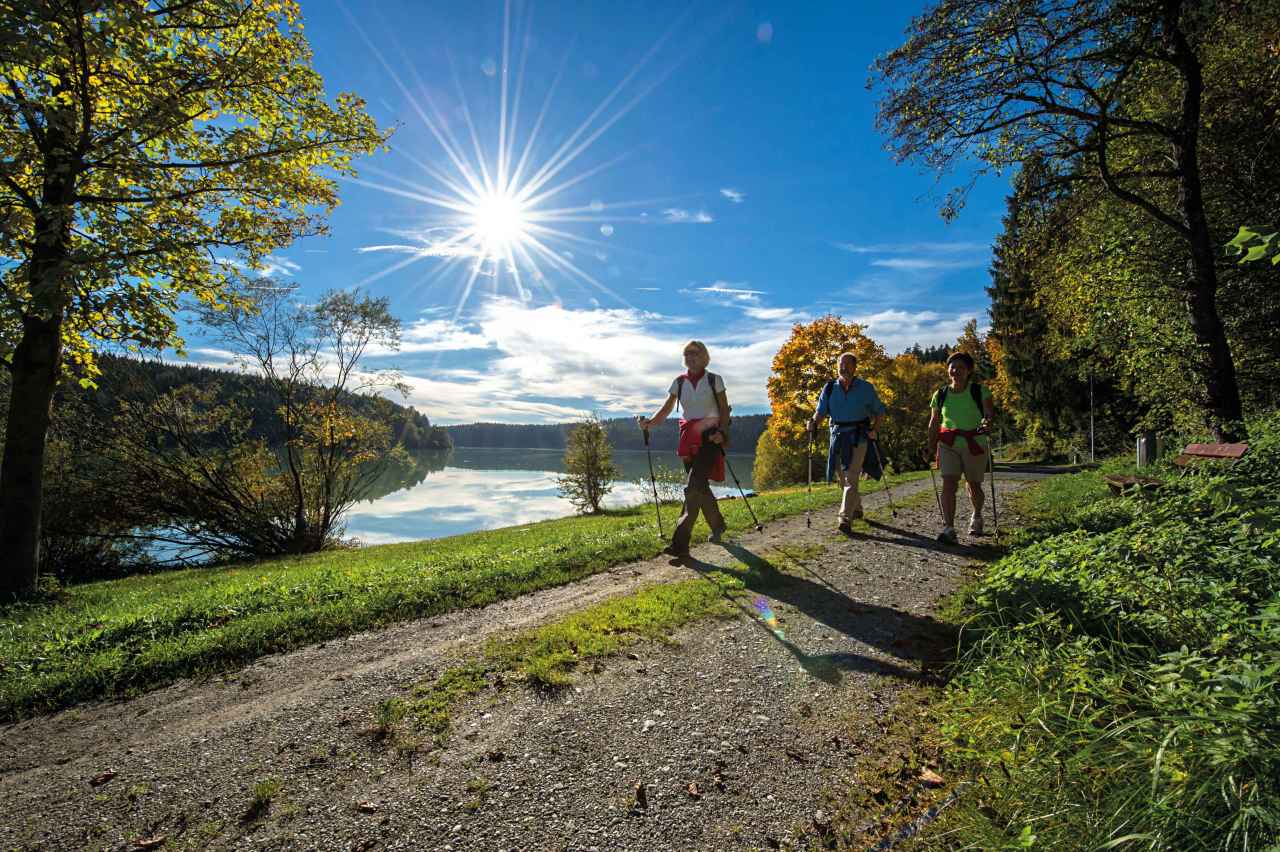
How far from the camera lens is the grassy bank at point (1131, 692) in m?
1.88

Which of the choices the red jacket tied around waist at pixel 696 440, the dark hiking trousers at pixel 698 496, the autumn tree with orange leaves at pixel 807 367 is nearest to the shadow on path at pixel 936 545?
the dark hiking trousers at pixel 698 496

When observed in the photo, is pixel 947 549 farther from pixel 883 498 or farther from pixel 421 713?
pixel 421 713

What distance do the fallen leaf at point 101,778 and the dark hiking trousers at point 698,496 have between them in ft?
19.3

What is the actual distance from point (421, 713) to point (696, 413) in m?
4.98

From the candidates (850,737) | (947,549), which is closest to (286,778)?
(850,737)

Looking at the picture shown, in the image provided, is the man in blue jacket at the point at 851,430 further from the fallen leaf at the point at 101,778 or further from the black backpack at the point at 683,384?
the fallen leaf at the point at 101,778

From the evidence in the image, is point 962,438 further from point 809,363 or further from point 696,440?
point 809,363

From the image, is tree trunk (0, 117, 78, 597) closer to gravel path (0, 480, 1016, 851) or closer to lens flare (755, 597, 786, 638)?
gravel path (0, 480, 1016, 851)

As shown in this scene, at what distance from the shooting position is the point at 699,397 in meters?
7.43

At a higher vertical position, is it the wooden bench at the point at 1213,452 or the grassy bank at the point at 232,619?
the wooden bench at the point at 1213,452

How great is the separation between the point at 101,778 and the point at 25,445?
31.3ft

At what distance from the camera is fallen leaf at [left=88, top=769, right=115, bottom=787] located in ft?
10.3

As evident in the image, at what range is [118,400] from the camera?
724 inches

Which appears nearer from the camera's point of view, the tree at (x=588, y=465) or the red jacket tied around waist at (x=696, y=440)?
the red jacket tied around waist at (x=696, y=440)
